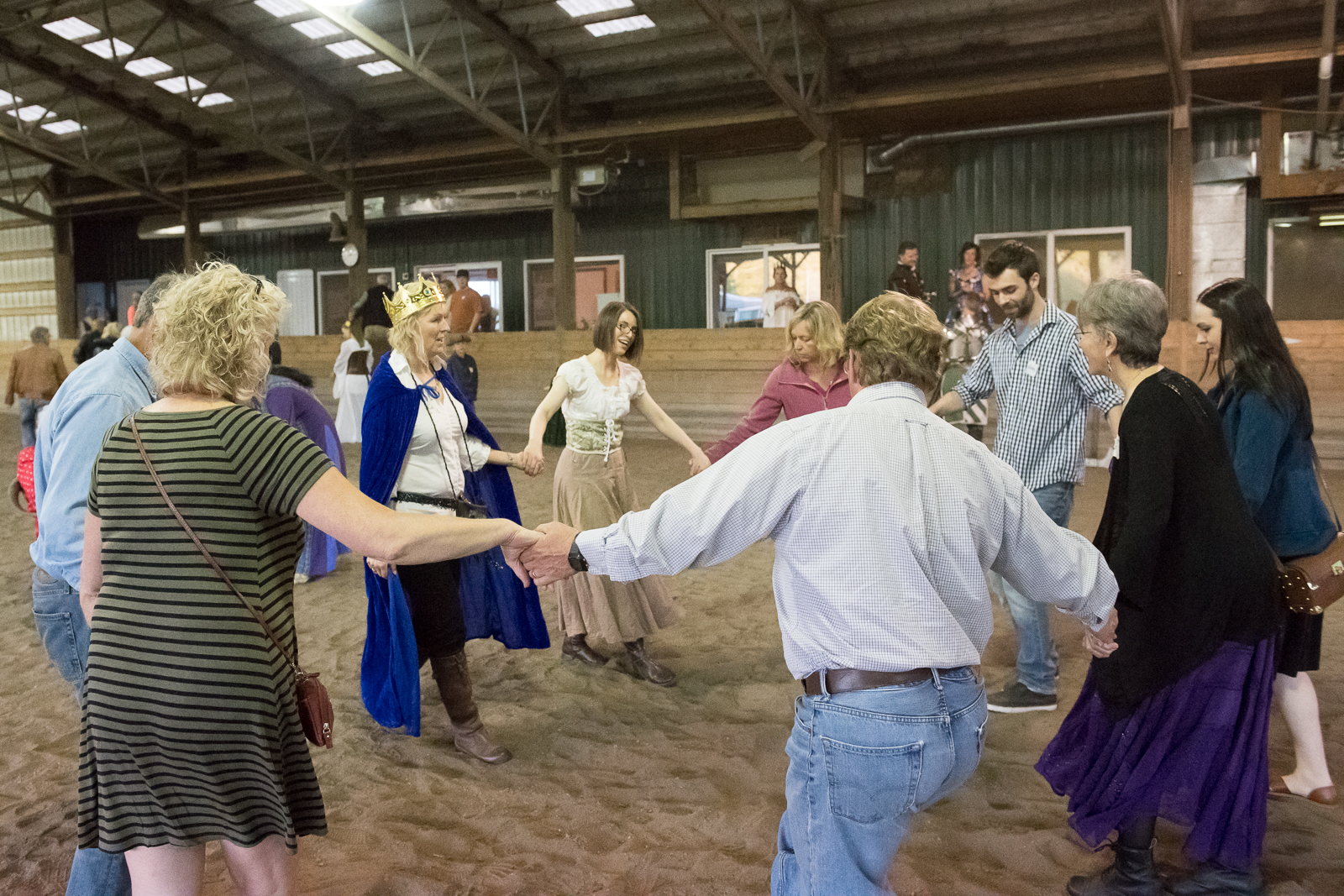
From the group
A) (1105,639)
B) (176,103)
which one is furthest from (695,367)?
(1105,639)

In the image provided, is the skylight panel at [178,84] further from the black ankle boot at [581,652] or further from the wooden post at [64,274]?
the black ankle boot at [581,652]

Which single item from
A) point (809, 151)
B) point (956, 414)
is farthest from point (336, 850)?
point (809, 151)

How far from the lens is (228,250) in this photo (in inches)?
801

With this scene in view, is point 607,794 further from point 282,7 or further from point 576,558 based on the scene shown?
point 282,7

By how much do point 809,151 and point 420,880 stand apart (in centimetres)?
1156

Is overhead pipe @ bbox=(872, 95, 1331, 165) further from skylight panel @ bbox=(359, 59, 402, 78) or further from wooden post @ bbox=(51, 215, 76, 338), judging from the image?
wooden post @ bbox=(51, 215, 76, 338)

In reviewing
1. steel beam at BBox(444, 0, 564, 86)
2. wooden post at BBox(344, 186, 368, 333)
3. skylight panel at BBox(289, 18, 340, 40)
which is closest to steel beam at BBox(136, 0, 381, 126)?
skylight panel at BBox(289, 18, 340, 40)

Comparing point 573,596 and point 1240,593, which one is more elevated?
point 1240,593

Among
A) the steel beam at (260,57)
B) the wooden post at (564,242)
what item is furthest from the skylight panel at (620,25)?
the steel beam at (260,57)

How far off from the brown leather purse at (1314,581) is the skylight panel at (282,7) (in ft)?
43.4

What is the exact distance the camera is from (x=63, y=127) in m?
18.0

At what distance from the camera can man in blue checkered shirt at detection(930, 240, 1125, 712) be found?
3.81 m

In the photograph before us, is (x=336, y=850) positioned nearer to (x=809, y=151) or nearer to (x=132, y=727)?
(x=132, y=727)

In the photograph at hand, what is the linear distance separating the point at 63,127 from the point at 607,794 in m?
19.2
